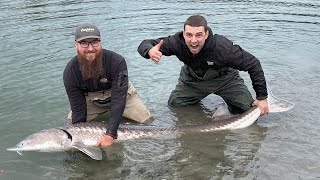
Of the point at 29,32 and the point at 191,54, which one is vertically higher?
the point at 191,54

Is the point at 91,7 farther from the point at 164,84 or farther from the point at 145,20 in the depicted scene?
the point at 164,84

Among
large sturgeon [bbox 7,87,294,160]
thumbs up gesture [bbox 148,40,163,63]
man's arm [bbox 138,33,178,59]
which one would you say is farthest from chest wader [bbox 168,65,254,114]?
thumbs up gesture [bbox 148,40,163,63]

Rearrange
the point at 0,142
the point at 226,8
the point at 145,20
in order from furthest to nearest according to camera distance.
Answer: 1. the point at 226,8
2. the point at 145,20
3. the point at 0,142

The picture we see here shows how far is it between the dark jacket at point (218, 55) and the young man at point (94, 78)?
2.32 feet

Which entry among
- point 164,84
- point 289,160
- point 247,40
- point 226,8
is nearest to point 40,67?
point 164,84

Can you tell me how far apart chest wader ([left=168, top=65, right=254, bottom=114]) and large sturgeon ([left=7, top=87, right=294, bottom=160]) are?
0.38 metres

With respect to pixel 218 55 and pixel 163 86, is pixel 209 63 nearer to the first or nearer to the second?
pixel 218 55

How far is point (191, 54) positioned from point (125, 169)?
2237 mm

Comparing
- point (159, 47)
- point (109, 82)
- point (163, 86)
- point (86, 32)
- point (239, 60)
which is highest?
point (86, 32)

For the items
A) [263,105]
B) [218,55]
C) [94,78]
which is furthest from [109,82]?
[263,105]

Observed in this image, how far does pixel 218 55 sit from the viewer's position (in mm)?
7141

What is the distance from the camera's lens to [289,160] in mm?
Answer: 6438

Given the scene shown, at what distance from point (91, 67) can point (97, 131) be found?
100 centimetres

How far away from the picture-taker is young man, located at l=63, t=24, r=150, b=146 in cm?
646
